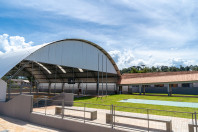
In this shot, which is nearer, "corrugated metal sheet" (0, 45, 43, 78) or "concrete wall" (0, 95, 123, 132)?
"concrete wall" (0, 95, 123, 132)

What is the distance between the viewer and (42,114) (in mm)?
11078

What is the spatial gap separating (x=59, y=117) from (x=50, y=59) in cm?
1002

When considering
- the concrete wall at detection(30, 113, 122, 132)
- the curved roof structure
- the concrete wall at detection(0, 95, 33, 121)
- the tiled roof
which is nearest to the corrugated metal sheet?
the curved roof structure

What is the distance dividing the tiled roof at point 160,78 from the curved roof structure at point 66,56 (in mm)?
6574

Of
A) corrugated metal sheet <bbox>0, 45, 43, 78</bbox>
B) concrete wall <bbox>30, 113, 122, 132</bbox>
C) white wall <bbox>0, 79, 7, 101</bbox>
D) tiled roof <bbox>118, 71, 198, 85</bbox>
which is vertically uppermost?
corrugated metal sheet <bbox>0, 45, 43, 78</bbox>

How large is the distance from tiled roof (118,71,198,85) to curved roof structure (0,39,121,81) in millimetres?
6574

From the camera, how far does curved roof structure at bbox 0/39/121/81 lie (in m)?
16.7

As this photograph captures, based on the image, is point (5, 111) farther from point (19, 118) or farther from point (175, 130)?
point (175, 130)

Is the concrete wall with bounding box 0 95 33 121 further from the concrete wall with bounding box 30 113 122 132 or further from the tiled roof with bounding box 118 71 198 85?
the tiled roof with bounding box 118 71 198 85

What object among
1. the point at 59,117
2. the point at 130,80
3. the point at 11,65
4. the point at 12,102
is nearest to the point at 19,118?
the point at 12,102

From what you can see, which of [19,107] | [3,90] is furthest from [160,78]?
[3,90]

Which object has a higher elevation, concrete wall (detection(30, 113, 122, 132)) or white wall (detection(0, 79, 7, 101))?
white wall (detection(0, 79, 7, 101))

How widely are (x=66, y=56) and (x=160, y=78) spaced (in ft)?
72.6

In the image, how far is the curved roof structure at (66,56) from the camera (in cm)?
1672
